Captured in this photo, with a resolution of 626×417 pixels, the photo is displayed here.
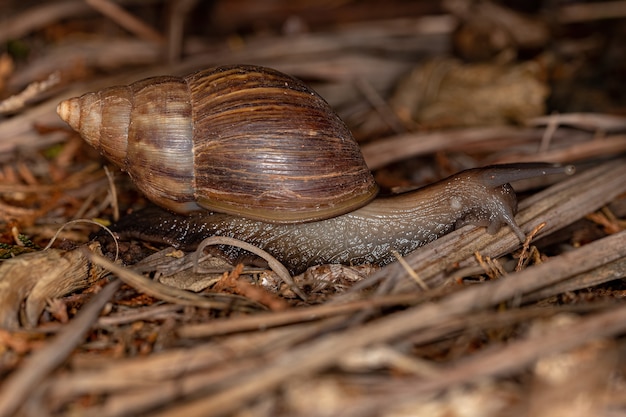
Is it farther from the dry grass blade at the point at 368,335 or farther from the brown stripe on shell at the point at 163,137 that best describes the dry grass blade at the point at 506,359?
the brown stripe on shell at the point at 163,137

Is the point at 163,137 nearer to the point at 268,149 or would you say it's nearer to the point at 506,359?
the point at 268,149

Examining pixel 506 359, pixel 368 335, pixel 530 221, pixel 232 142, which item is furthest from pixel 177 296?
pixel 530 221

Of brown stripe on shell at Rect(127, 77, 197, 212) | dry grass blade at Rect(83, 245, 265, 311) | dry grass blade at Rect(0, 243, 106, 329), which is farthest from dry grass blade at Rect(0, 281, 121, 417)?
brown stripe on shell at Rect(127, 77, 197, 212)

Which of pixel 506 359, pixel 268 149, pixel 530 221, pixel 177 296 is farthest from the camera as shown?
pixel 530 221

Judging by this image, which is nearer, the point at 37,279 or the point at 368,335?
the point at 368,335

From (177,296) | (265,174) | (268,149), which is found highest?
(268,149)

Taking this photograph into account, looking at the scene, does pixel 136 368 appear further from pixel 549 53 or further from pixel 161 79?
pixel 549 53

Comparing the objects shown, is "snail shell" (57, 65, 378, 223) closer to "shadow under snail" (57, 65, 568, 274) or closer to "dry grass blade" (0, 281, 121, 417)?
"shadow under snail" (57, 65, 568, 274)

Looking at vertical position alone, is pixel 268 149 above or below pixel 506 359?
above
